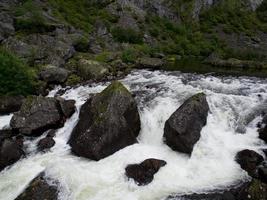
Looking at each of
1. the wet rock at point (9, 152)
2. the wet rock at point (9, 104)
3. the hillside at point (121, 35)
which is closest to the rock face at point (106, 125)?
the wet rock at point (9, 152)

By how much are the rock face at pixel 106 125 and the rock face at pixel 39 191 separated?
7.93ft

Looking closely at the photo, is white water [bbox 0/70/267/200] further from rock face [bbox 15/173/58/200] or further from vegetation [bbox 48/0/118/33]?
vegetation [bbox 48/0/118/33]

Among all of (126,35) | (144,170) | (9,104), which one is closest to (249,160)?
(144,170)

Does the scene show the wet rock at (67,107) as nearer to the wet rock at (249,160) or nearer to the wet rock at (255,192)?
the wet rock at (249,160)

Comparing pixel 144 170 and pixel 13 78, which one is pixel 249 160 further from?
pixel 13 78

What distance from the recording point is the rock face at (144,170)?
1370 centimetres

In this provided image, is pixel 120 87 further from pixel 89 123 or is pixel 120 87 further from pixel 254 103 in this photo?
pixel 254 103

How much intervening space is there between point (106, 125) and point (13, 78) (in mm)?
9036

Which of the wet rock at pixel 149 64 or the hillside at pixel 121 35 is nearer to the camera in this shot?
the hillside at pixel 121 35

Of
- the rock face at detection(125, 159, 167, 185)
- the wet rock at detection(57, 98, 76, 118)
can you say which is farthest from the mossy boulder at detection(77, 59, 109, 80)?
the rock face at detection(125, 159, 167, 185)

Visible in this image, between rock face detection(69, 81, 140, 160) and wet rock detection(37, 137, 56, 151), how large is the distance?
870 mm

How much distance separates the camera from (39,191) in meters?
13.0

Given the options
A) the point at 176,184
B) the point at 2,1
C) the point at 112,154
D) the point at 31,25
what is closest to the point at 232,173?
the point at 176,184

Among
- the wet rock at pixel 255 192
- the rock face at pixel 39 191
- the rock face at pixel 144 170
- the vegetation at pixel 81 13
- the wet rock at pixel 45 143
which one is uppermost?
the vegetation at pixel 81 13
